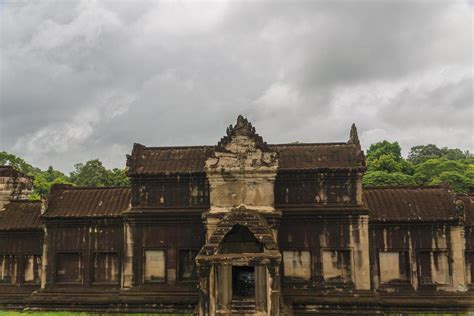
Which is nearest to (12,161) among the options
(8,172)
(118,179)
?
(118,179)

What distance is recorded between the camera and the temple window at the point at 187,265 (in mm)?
19594

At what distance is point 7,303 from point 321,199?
16.5 meters

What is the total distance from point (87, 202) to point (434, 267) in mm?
16918

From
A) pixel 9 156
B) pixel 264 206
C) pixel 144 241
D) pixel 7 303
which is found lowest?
pixel 7 303

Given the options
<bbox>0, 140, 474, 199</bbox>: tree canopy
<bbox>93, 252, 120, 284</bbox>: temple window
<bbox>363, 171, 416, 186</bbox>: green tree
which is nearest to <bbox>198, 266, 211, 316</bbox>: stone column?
<bbox>93, 252, 120, 284</bbox>: temple window

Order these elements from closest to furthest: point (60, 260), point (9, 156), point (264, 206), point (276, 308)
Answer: point (276, 308)
point (264, 206)
point (60, 260)
point (9, 156)

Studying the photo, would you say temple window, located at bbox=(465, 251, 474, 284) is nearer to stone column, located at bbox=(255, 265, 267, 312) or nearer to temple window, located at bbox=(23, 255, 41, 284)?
stone column, located at bbox=(255, 265, 267, 312)

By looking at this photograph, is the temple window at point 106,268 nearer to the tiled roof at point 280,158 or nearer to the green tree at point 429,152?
the tiled roof at point 280,158

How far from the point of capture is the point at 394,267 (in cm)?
1920

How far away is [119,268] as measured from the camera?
20.4m

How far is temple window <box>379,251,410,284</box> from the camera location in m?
19.1

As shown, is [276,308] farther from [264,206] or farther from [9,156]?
[9,156]

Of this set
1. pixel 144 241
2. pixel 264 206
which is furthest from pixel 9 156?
pixel 264 206

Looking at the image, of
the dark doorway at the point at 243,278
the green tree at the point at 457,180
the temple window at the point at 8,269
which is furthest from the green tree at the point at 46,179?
the green tree at the point at 457,180
